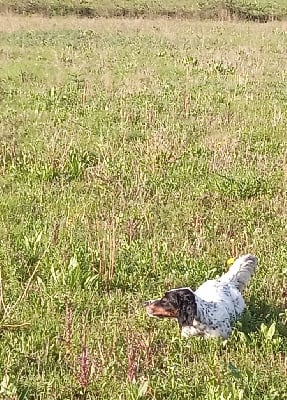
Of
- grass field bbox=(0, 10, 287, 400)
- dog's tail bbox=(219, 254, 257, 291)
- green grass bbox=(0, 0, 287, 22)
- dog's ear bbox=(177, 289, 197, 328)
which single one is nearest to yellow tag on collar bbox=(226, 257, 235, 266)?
grass field bbox=(0, 10, 287, 400)

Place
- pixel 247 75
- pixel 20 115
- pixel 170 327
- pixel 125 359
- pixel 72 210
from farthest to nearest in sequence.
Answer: pixel 247 75 < pixel 20 115 < pixel 72 210 < pixel 170 327 < pixel 125 359

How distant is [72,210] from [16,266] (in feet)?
4.61

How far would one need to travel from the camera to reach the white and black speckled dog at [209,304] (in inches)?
174

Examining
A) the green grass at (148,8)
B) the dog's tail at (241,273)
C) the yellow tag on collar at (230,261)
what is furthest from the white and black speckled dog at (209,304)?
the green grass at (148,8)

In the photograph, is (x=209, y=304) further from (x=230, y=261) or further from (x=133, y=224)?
(x=133, y=224)

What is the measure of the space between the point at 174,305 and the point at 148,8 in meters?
29.8

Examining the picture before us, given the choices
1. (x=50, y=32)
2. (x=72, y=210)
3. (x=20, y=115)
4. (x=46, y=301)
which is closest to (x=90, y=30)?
(x=50, y=32)

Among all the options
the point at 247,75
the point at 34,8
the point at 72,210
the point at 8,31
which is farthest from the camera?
the point at 34,8

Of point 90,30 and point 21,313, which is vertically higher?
point 90,30

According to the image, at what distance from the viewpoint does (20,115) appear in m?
10.4

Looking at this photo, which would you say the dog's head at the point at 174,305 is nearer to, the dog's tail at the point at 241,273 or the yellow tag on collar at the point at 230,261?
the dog's tail at the point at 241,273

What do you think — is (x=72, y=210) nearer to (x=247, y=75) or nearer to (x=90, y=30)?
(x=247, y=75)

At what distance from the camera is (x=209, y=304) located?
466 cm

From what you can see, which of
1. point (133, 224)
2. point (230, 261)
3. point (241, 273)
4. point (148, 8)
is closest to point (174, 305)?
point (241, 273)
